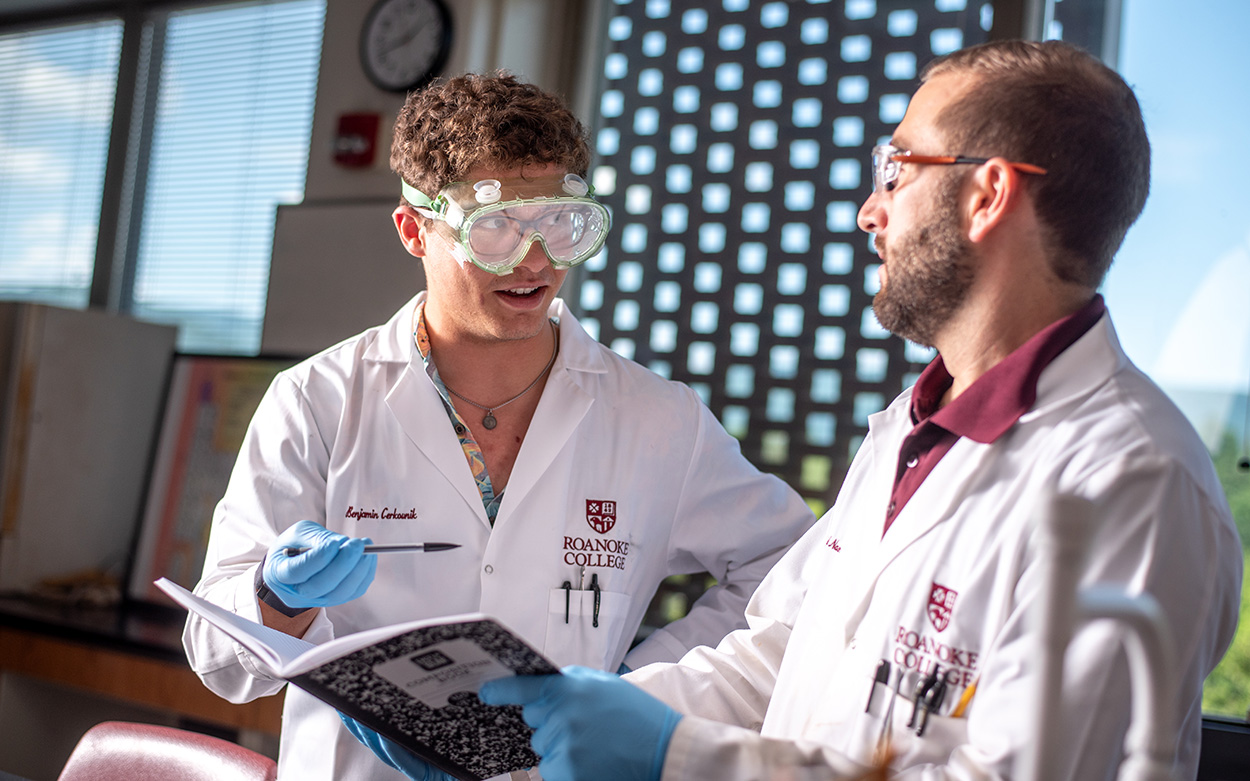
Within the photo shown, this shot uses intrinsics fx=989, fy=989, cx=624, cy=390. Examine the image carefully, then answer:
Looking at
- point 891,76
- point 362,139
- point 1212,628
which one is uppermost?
point 891,76

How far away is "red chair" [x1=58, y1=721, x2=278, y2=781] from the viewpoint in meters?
1.53

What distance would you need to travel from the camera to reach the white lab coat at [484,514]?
1.69 m

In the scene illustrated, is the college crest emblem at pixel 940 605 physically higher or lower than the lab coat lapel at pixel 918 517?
lower

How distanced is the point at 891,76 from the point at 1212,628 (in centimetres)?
185

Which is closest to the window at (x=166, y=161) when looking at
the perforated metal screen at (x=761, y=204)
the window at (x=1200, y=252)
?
the perforated metal screen at (x=761, y=204)

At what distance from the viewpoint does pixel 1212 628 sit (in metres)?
0.94

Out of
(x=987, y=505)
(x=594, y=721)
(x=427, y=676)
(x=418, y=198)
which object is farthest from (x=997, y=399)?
(x=418, y=198)

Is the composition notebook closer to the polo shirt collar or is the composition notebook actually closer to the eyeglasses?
the polo shirt collar

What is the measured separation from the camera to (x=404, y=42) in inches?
113

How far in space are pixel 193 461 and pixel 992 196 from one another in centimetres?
260

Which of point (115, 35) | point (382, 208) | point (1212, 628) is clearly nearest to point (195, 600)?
point (1212, 628)

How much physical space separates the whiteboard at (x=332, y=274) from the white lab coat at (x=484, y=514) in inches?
37.4

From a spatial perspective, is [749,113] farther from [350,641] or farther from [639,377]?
[350,641]

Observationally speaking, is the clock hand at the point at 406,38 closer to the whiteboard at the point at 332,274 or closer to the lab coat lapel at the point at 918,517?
the whiteboard at the point at 332,274
